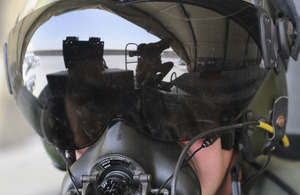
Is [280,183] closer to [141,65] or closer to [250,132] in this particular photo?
[250,132]

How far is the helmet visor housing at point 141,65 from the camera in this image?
2.37 feet

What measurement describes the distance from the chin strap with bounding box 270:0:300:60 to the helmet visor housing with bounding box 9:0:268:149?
131 millimetres

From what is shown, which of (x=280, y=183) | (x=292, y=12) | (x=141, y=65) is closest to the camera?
(x=141, y=65)

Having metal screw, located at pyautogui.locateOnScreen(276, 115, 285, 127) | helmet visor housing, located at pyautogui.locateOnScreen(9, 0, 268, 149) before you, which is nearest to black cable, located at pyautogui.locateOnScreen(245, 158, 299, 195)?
metal screw, located at pyautogui.locateOnScreen(276, 115, 285, 127)

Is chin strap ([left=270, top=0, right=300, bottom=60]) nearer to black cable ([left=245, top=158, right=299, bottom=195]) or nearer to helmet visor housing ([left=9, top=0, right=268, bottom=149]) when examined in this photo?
helmet visor housing ([left=9, top=0, right=268, bottom=149])

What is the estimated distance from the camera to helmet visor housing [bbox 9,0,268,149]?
723mm

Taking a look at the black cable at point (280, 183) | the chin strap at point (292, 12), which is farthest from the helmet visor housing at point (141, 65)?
the black cable at point (280, 183)

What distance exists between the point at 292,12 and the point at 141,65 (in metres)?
0.43

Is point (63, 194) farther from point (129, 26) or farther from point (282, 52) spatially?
point (282, 52)

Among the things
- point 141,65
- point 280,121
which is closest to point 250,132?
point 280,121

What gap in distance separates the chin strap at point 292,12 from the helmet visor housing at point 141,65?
13cm

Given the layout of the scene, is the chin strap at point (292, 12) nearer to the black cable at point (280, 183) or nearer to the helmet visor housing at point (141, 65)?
the helmet visor housing at point (141, 65)

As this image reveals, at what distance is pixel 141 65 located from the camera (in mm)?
723

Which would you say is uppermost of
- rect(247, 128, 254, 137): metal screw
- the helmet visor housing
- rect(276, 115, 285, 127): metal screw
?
the helmet visor housing
